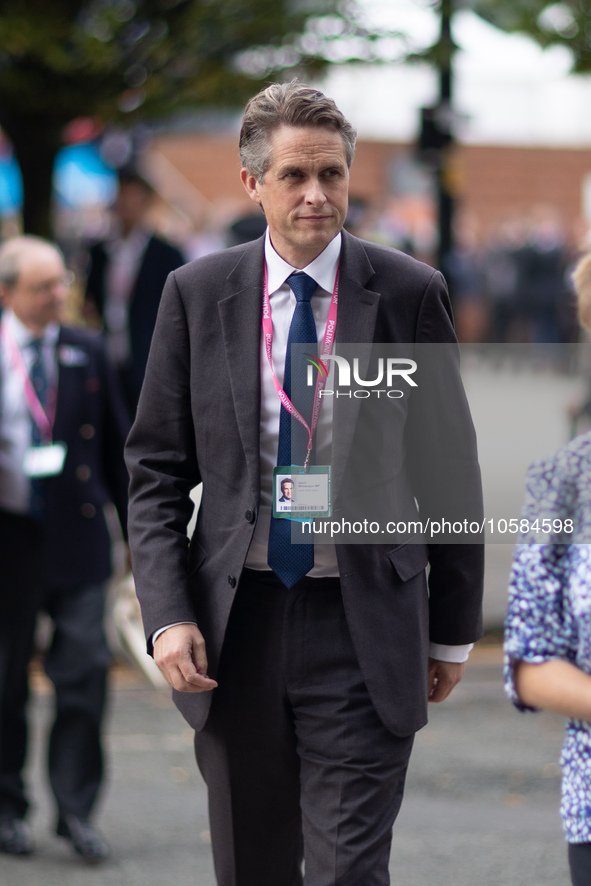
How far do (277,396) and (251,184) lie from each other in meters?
0.48

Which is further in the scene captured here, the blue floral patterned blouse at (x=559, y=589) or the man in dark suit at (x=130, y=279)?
the man in dark suit at (x=130, y=279)

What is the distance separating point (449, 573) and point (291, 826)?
2.33 ft

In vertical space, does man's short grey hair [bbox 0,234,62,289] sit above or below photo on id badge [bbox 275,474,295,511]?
above

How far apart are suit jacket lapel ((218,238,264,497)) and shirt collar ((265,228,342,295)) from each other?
26 millimetres

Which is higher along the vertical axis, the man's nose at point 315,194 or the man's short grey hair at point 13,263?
the man's nose at point 315,194

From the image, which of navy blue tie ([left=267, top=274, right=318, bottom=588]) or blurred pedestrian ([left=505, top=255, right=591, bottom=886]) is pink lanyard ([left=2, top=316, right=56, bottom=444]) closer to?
navy blue tie ([left=267, top=274, right=318, bottom=588])

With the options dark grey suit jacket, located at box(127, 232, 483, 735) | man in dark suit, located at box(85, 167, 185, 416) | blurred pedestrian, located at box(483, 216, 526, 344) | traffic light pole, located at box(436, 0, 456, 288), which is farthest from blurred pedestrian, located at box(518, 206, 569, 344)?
dark grey suit jacket, located at box(127, 232, 483, 735)

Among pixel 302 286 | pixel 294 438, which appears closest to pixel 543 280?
pixel 302 286

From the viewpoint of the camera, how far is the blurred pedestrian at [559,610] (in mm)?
2545

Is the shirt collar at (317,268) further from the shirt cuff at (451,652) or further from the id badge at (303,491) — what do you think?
the shirt cuff at (451,652)

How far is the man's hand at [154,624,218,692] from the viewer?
2938 millimetres

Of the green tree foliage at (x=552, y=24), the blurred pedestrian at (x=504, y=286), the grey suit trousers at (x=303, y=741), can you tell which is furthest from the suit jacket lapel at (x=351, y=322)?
the blurred pedestrian at (x=504, y=286)

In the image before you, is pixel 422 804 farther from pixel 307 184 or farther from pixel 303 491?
pixel 307 184

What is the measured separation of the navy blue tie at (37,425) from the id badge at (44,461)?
2 centimetres
